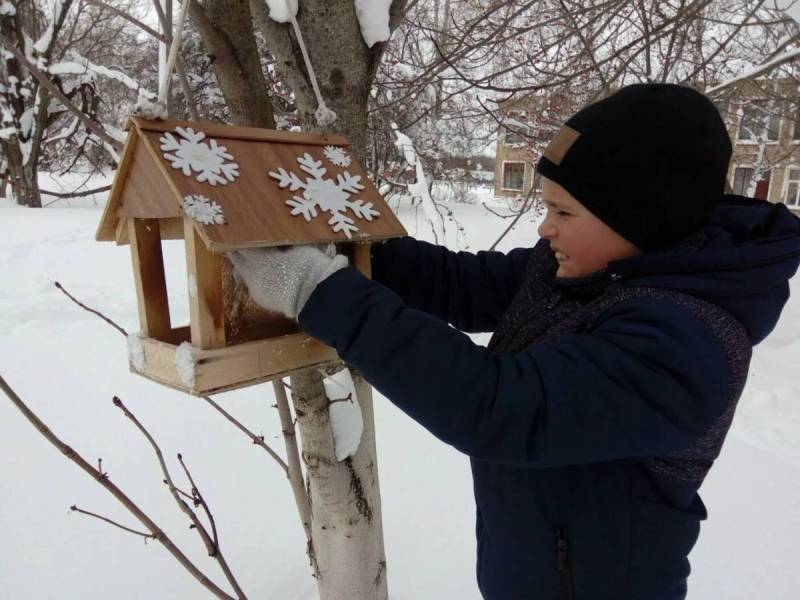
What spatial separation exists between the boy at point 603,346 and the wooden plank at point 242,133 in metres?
0.19

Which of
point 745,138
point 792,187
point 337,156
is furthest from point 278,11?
point 792,187

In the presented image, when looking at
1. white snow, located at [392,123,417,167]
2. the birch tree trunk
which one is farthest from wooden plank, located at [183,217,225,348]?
white snow, located at [392,123,417,167]

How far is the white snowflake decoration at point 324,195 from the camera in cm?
86

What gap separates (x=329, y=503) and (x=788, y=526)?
214 cm

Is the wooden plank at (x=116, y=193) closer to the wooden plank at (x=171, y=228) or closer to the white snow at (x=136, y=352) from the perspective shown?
the wooden plank at (x=171, y=228)

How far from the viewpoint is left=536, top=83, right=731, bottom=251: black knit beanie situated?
2.74 ft

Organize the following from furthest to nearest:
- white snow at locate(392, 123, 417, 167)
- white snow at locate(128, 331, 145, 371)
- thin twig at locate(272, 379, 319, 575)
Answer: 1. white snow at locate(392, 123, 417, 167)
2. thin twig at locate(272, 379, 319, 575)
3. white snow at locate(128, 331, 145, 371)

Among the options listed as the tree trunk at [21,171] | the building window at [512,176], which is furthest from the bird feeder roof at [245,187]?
the building window at [512,176]

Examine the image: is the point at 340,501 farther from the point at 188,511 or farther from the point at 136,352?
the point at 136,352

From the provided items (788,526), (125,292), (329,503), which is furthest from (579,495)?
(125,292)

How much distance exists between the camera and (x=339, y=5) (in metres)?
1.18

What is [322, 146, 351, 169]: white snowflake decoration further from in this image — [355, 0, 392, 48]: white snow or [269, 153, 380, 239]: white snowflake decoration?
[355, 0, 392, 48]: white snow

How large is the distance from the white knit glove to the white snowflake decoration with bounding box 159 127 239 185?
0.36 feet

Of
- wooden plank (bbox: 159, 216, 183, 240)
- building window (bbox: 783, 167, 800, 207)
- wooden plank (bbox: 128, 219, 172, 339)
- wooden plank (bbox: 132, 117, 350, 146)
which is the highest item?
wooden plank (bbox: 132, 117, 350, 146)
